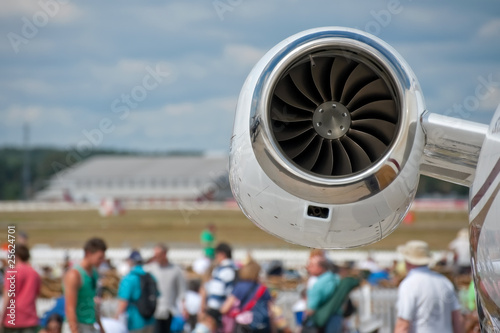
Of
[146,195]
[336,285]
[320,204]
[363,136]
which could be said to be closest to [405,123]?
[363,136]

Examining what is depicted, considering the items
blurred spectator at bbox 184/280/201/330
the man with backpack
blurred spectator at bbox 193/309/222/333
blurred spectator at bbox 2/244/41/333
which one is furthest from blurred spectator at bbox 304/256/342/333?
blurred spectator at bbox 184/280/201/330

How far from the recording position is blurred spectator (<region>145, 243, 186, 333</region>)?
11.2 metres

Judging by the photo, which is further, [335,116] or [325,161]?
[335,116]

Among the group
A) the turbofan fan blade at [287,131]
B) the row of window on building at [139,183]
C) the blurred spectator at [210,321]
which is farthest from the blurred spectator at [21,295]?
the row of window on building at [139,183]

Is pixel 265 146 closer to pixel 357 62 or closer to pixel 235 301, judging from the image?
pixel 357 62

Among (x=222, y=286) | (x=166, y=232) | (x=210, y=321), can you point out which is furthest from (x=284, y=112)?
(x=166, y=232)

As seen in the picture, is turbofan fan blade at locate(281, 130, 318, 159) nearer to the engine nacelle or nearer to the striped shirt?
the engine nacelle

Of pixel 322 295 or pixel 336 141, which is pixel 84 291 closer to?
pixel 322 295

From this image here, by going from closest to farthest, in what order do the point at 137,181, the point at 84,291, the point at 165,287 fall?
the point at 84,291
the point at 165,287
the point at 137,181

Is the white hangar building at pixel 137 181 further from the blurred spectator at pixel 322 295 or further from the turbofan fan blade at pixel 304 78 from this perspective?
the turbofan fan blade at pixel 304 78

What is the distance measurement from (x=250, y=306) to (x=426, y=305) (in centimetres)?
294

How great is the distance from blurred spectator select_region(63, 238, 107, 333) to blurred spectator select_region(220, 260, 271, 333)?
2.08 meters

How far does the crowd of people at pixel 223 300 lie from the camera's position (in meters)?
6.88

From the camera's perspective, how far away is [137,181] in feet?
495
